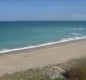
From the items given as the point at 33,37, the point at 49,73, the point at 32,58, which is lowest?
the point at 33,37

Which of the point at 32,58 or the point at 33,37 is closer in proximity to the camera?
the point at 32,58

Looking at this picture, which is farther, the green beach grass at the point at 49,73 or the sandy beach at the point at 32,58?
the sandy beach at the point at 32,58

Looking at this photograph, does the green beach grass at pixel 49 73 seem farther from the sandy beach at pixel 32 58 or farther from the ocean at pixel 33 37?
the ocean at pixel 33 37

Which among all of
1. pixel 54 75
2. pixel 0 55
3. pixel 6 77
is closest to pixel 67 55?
pixel 0 55

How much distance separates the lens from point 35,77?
1234 centimetres

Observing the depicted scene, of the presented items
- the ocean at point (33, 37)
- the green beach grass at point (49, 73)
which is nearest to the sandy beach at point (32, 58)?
the green beach grass at point (49, 73)

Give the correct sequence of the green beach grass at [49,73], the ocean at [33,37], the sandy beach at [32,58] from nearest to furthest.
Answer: the green beach grass at [49,73], the sandy beach at [32,58], the ocean at [33,37]

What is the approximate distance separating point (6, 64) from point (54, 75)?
740 centimetres

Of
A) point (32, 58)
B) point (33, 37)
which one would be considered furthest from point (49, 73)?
point (33, 37)

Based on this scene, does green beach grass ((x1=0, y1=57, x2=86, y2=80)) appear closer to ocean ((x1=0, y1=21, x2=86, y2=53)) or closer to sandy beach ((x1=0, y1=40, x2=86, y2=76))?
sandy beach ((x1=0, y1=40, x2=86, y2=76))

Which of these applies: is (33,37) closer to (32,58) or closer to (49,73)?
(32,58)

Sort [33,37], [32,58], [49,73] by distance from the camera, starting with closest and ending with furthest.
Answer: [49,73] < [32,58] < [33,37]

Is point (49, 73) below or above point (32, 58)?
above

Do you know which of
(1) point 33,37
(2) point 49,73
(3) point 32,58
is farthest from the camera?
(1) point 33,37
